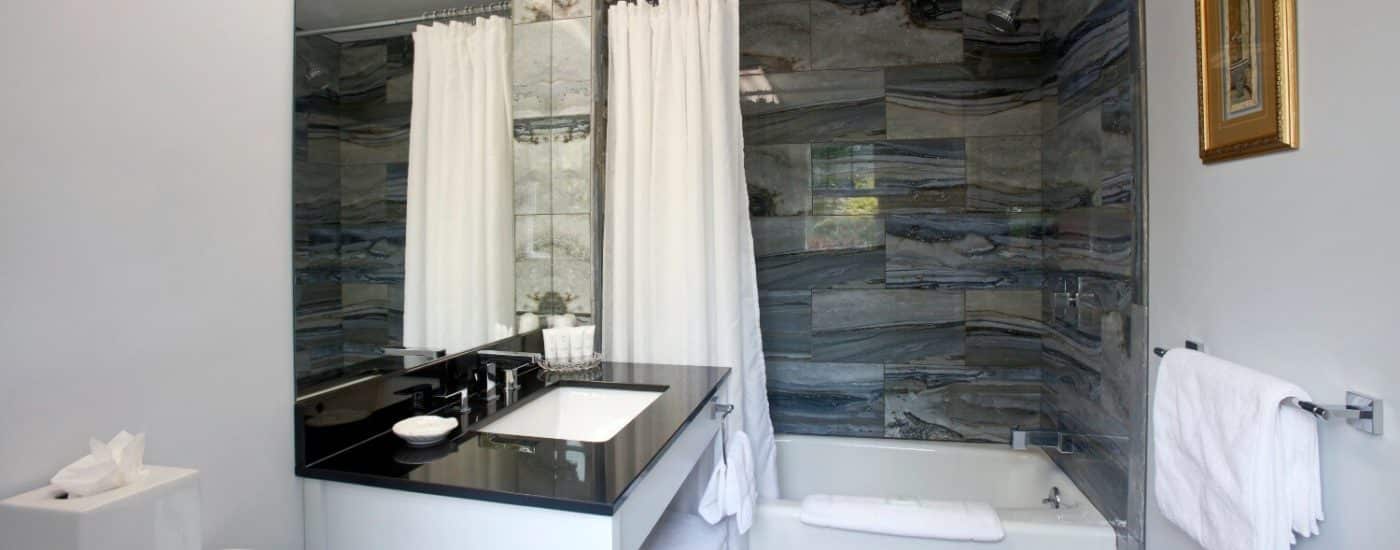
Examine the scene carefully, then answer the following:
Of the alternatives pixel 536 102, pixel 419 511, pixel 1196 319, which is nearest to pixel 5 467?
pixel 419 511

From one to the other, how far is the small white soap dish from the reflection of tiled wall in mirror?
30.9 inches

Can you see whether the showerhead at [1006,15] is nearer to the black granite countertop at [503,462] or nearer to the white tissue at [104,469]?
the black granite countertop at [503,462]

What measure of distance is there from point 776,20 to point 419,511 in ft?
8.35

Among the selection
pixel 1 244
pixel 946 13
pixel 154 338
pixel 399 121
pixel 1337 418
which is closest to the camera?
pixel 1 244

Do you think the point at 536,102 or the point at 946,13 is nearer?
the point at 536,102

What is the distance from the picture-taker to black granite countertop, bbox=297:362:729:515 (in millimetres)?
1045

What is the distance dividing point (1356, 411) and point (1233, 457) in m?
0.23

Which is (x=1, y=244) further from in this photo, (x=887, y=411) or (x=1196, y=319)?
(x=887, y=411)

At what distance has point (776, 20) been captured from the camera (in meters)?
2.78

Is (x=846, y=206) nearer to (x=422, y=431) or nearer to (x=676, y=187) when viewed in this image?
(x=676, y=187)

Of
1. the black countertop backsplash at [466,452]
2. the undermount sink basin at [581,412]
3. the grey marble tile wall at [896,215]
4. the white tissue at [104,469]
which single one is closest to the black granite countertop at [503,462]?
the black countertop backsplash at [466,452]

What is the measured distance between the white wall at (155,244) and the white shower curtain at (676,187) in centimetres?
114

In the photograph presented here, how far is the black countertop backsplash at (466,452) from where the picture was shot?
1.06 meters

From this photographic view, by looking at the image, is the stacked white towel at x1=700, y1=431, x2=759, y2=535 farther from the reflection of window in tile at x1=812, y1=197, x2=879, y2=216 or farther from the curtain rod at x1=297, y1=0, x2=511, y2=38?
the curtain rod at x1=297, y1=0, x2=511, y2=38
